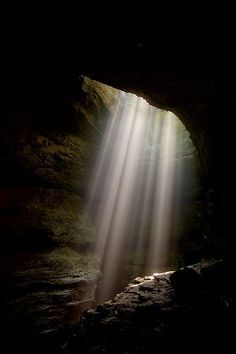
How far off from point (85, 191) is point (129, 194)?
311cm

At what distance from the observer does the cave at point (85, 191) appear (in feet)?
22.1

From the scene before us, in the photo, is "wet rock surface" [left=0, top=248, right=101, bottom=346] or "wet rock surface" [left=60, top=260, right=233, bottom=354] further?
"wet rock surface" [left=0, top=248, right=101, bottom=346]

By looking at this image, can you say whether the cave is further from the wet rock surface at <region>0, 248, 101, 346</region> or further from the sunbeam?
the sunbeam

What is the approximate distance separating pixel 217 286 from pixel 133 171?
913 centimetres

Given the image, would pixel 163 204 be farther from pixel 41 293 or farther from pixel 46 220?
pixel 41 293

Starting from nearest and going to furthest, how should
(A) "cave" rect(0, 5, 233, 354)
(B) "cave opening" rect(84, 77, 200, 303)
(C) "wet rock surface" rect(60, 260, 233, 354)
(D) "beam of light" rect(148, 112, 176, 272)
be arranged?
(C) "wet rock surface" rect(60, 260, 233, 354), (A) "cave" rect(0, 5, 233, 354), (B) "cave opening" rect(84, 77, 200, 303), (D) "beam of light" rect(148, 112, 176, 272)

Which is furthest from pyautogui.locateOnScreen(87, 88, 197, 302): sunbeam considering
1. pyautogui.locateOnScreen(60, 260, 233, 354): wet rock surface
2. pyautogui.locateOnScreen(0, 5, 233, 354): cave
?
pyautogui.locateOnScreen(60, 260, 233, 354): wet rock surface

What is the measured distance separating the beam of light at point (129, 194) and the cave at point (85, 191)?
0.83 m

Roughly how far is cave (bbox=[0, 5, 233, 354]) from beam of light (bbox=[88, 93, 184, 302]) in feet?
2.71

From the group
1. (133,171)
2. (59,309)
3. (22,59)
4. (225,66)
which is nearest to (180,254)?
(133,171)

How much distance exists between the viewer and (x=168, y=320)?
22.2 feet

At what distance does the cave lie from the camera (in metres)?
6.73

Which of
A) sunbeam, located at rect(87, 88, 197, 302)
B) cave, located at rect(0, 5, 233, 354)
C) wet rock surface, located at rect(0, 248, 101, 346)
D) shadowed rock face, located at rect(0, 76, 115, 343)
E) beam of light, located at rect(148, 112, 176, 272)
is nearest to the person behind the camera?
cave, located at rect(0, 5, 233, 354)

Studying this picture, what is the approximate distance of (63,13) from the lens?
6.25 meters
